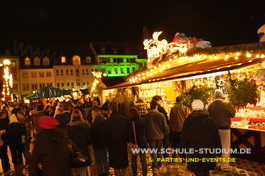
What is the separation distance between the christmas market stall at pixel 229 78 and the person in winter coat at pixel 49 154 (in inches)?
167

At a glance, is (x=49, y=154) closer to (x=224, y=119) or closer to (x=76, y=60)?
(x=224, y=119)

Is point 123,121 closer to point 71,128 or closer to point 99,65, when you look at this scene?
point 71,128

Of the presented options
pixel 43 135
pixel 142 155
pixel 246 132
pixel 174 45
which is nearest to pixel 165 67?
pixel 174 45

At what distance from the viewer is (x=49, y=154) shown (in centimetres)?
311

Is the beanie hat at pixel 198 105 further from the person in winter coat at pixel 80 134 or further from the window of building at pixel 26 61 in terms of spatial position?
the window of building at pixel 26 61

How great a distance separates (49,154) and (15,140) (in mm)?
4059

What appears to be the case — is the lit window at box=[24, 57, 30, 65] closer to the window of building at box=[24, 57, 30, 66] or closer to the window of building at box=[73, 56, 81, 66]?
the window of building at box=[24, 57, 30, 66]

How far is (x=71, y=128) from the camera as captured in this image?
4.90m

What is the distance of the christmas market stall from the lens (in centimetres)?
612

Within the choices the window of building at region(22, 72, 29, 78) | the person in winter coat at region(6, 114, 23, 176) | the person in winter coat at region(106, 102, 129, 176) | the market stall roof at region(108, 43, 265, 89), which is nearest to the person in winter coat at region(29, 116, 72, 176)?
the person in winter coat at region(106, 102, 129, 176)

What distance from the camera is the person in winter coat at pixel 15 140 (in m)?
6.46

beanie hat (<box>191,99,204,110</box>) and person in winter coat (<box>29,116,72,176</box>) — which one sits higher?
beanie hat (<box>191,99,204,110</box>)

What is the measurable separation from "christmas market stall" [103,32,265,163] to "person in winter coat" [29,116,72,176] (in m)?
4.24

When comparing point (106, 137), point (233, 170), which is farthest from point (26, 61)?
point (233, 170)
